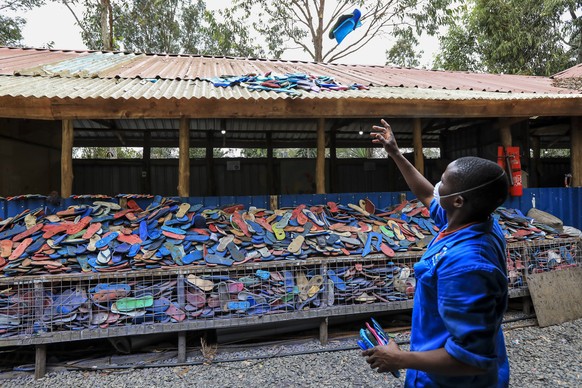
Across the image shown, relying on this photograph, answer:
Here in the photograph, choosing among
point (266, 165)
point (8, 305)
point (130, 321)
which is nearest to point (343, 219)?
point (130, 321)

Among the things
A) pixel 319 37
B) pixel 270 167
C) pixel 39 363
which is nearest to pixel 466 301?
pixel 39 363

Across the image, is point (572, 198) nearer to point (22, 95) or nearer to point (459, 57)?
point (22, 95)

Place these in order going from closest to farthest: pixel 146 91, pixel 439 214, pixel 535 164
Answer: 1. pixel 439 214
2. pixel 146 91
3. pixel 535 164

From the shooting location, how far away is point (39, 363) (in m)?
3.41

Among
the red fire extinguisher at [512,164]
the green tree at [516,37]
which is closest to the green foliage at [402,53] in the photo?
the green tree at [516,37]

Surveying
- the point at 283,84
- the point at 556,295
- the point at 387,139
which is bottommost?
the point at 556,295

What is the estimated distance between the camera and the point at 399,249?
4.39m

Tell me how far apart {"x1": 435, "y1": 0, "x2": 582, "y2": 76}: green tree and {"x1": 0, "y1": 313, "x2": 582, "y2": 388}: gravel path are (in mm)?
12928

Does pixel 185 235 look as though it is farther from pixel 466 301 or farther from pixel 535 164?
pixel 535 164

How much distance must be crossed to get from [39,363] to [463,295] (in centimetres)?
421

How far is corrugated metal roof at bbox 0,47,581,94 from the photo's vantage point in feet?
18.9

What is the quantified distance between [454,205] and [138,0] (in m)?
18.9

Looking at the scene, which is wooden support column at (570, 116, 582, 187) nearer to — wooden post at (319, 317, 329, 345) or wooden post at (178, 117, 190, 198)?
wooden post at (319, 317, 329, 345)

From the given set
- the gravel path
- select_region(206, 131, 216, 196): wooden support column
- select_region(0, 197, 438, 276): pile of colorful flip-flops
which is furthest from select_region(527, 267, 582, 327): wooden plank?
select_region(206, 131, 216, 196): wooden support column
